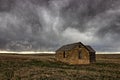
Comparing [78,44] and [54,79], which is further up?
[78,44]

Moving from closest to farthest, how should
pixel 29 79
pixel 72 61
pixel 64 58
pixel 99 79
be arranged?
pixel 29 79, pixel 99 79, pixel 72 61, pixel 64 58

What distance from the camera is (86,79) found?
21.5 m

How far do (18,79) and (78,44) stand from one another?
1218 inches

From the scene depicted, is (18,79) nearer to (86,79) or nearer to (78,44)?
(86,79)

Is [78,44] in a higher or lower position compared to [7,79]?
higher

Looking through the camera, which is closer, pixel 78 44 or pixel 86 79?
pixel 86 79

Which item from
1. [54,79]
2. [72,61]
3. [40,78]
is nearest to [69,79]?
[54,79]

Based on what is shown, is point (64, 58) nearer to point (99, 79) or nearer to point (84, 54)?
point (84, 54)

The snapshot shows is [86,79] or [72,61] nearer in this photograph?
[86,79]

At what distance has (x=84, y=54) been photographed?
4981cm

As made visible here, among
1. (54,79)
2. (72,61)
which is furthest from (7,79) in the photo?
(72,61)

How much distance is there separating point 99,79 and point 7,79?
10155 millimetres

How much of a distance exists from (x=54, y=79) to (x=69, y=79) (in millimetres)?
1609

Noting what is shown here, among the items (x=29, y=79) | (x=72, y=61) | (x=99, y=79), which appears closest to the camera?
(x=29, y=79)
